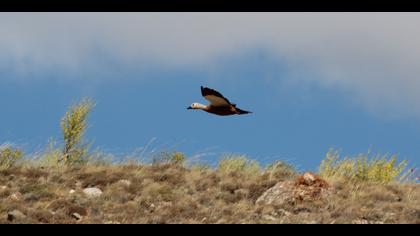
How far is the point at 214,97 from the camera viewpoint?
12.5 metres

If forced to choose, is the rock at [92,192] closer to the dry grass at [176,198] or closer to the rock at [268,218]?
the dry grass at [176,198]

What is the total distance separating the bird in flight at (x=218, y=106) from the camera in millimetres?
12453

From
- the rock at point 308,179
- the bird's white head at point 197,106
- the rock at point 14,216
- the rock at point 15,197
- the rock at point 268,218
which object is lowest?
the rock at point 14,216

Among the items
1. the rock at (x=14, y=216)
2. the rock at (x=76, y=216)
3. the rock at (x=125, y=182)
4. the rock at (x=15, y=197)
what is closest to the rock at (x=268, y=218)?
the rock at (x=76, y=216)

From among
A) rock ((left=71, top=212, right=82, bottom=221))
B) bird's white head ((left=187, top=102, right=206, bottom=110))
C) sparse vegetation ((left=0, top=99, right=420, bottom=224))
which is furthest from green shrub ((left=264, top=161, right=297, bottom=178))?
rock ((left=71, top=212, right=82, bottom=221))

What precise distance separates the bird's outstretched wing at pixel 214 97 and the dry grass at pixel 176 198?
202 cm

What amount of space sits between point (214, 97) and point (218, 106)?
575 mm

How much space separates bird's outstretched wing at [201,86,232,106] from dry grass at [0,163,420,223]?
2.02m

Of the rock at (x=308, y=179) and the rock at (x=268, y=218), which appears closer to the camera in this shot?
the rock at (x=268, y=218)

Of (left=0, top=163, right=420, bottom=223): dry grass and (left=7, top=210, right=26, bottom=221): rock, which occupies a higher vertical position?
(left=0, top=163, right=420, bottom=223): dry grass

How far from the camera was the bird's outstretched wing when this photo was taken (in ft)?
40.3

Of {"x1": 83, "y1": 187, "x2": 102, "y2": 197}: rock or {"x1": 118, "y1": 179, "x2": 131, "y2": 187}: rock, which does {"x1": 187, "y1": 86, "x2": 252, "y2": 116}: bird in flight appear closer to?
{"x1": 118, "y1": 179, "x2": 131, "y2": 187}: rock

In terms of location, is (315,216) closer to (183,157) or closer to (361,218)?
(361,218)
